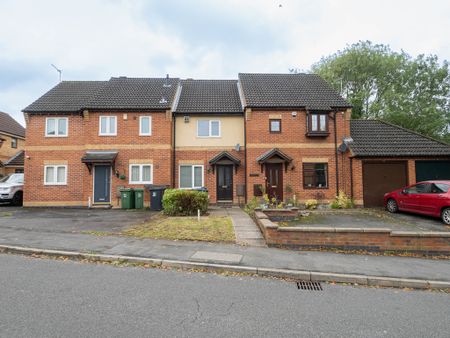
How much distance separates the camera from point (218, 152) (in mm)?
16312

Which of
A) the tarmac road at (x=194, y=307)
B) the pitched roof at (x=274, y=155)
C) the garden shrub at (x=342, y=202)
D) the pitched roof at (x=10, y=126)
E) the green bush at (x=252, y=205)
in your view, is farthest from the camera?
the pitched roof at (x=10, y=126)

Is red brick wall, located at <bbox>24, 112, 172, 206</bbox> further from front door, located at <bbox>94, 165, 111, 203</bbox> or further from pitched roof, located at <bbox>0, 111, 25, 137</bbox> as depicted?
pitched roof, located at <bbox>0, 111, 25, 137</bbox>

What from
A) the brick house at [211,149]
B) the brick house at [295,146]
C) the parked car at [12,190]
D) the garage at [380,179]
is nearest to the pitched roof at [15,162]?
the parked car at [12,190]

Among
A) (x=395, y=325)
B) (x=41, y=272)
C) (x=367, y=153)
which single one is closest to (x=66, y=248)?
(x=41, y=272)

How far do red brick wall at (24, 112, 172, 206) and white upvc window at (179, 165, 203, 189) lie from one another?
0.87m

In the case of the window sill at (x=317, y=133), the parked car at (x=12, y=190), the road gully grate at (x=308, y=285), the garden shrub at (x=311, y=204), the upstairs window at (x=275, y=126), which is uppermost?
the upstairs window at (x=275, y=126)

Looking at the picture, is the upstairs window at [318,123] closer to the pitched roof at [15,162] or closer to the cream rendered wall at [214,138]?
the cream rendered wall at [214,138]

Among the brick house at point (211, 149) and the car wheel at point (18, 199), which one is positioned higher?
the brick house at point (211, 149)

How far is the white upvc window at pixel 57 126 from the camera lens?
16.0m

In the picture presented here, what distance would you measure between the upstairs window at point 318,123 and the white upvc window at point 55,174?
1483 centimetres

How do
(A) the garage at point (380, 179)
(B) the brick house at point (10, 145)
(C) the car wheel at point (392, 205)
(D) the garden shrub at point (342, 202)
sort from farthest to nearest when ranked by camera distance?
(B) the brick house at point (10, 145) → (A) the garage at point (380, 179) → (D) the garden shrub at point (342, 202) → (C) the car wheel at point (392, 205)

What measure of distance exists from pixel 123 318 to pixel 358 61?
96.7 feet

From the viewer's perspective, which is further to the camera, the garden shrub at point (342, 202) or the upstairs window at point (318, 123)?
the upstairs window at point (318, 123)

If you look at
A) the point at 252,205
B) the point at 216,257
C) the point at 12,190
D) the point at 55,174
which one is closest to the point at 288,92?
the point at 252,205
